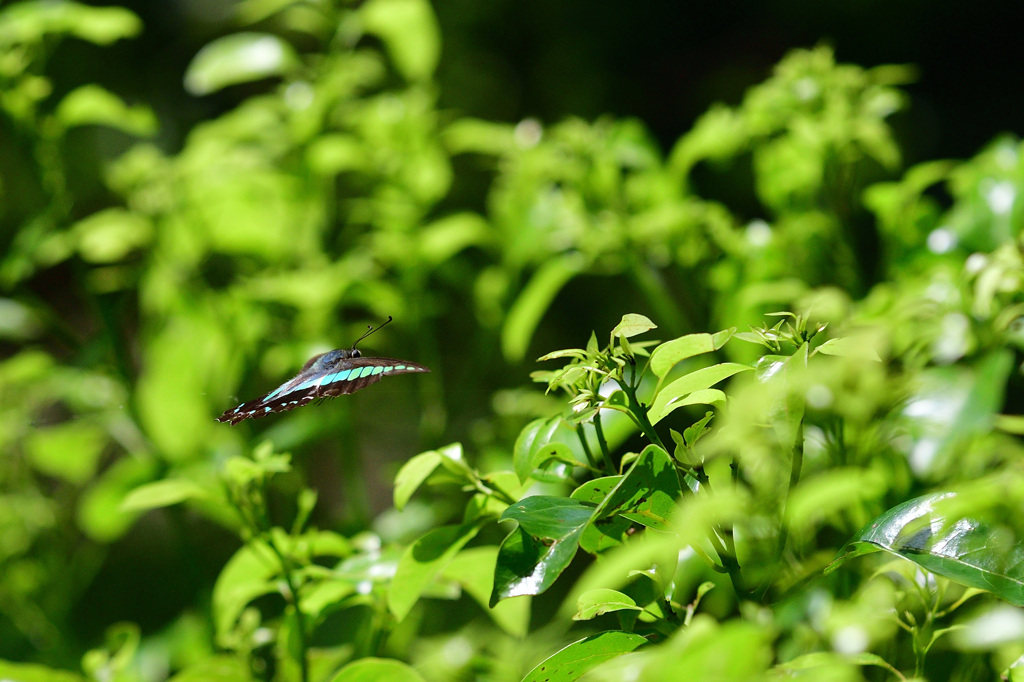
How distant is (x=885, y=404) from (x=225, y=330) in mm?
865

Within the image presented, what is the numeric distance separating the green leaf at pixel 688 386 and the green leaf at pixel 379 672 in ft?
0.73

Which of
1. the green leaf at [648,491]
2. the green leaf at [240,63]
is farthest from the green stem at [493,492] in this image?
the green leaf at [240,63]

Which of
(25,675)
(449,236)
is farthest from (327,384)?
(449,236)

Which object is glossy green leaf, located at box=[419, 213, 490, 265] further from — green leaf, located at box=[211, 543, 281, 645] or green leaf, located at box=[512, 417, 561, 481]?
green leaf, located at box=[512, 417, 561, 481]

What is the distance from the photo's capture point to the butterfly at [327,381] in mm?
552

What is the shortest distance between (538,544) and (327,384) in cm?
22

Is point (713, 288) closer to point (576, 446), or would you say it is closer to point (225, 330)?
point (576, 446)

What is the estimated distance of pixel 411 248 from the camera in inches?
43.0

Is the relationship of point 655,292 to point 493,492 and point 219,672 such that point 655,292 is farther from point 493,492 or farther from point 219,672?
point 219,672

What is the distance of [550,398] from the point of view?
914 millimetres

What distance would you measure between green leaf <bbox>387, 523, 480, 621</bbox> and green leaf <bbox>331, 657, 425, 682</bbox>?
0.03 meters

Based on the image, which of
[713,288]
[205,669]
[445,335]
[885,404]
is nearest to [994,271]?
[885,404]

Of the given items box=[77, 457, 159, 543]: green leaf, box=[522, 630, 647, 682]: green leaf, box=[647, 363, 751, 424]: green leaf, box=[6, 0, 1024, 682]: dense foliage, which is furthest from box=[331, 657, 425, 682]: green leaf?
box=[77, 457, 159, 543]: green leaf

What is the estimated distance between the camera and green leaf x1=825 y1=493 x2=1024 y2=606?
390mm
